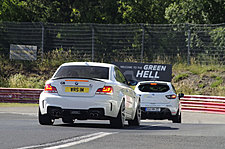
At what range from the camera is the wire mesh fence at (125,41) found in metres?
32.6

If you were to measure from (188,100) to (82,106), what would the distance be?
17.4m

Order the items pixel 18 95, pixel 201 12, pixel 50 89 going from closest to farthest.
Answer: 1. pixel 50 89
2. pixel 18 95
3. pixel 201 12

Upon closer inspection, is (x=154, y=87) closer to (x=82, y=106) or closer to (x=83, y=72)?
(x=83, y=72)

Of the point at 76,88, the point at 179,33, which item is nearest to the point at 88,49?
the point at 179,33

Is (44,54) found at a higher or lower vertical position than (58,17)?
lower

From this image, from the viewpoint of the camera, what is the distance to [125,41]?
1345 inches

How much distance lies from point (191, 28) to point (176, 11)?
657cm

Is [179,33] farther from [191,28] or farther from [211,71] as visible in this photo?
[211,71]

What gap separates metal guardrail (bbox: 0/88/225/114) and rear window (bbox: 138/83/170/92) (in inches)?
362

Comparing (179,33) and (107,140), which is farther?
(179,33)

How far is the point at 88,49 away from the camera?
113 ft

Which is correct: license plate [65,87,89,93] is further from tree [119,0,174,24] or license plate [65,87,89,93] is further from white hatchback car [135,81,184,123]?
tree [119,0,174,24]

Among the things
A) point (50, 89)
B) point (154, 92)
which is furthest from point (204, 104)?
point (50, 89)

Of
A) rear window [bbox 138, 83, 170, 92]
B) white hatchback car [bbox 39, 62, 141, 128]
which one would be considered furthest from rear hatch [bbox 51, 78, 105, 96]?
rear window [bbox 138, 83, 170, 92]
